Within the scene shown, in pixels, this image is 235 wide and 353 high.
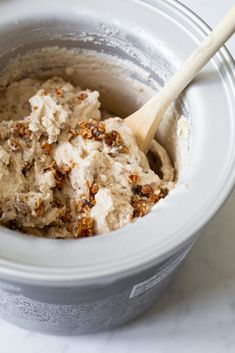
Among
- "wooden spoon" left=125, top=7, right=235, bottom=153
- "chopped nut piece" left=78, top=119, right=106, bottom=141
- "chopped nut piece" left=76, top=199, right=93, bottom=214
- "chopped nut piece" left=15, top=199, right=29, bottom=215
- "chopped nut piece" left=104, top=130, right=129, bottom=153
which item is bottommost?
"chopped nut piece" left=15, top=199, right=29, bottom=215

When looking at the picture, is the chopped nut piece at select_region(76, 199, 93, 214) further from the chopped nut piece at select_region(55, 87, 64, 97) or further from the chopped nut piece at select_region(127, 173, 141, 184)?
the chopped nut piece at select_region(55, 87, 64, 97)

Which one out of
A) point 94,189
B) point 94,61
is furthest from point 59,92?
point 94,189

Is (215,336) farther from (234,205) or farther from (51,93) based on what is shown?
(51,93)

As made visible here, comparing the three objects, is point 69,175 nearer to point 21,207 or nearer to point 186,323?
point 21,207

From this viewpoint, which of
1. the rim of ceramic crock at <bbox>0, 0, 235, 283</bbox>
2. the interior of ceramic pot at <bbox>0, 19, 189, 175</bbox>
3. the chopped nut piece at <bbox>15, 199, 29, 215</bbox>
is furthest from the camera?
the interior of ceramic pot at <bbox>0, 19, 189, 175</bbox>

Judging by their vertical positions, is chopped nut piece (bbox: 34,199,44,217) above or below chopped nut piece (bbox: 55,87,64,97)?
below

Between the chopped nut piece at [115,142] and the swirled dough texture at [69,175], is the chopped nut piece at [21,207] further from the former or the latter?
the chopped nut piece at [115,142]

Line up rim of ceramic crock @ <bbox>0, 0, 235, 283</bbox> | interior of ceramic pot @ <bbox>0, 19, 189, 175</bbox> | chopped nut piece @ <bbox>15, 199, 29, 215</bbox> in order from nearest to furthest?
rim of ceramic crock @ <bbox>0, 0, 235, 283</bbox> < chopped nut piece @ <bbox>15, 199, 29, 215</bbox> < interior of ceramic pot @ <bbox>0, 19, 189, 175</bbox>

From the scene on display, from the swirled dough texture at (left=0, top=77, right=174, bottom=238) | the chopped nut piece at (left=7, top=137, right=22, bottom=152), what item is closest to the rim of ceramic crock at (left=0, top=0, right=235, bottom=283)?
A: the swirled dough texture at (left=0, top=77, right=174, bottom=238)
